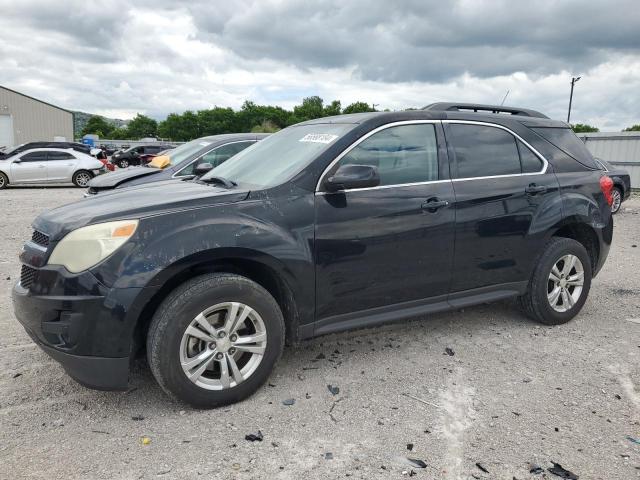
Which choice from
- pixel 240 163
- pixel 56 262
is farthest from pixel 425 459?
pixel 240 163

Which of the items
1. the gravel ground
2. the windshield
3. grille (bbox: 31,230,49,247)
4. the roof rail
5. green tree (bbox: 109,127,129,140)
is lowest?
the gravel ground

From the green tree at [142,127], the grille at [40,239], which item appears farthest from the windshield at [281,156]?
the green tree at [142,127]

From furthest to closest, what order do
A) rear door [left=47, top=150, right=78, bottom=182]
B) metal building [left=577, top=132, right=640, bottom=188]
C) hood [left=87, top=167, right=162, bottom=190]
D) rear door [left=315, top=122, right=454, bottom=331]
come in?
metal building [left=577, top=132, right=640, bottom=188] → rear door [left=47, top=150, right=78, bottom=182] → hood [left=87, top=167, right=162, bottom=190] → rear door [left=315, top=122, right=454, bottom=331]

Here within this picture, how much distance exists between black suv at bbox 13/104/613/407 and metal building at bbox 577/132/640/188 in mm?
17376

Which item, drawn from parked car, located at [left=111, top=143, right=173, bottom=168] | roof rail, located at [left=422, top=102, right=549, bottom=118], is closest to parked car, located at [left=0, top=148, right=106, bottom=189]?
parked car, located at [left=111, top=143, right=173, bottom=168]

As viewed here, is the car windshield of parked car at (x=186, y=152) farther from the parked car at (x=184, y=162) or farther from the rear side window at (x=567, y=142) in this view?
the rear side window at (x=567, y=142)

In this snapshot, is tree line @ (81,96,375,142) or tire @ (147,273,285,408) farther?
tree line @ (81,96,375,142)

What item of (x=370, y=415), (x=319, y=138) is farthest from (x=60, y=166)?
(x=370, y=415)

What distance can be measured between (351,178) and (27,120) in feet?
180

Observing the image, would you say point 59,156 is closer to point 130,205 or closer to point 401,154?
point 130,205

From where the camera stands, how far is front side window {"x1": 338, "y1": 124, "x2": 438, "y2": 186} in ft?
12.4

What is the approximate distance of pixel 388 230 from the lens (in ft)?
12.2

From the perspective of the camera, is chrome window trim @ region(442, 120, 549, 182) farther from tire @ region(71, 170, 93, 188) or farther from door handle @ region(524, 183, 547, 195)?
tire @ region(71, 170, 93, 188)

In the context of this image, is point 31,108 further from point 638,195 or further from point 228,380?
point 228,380
